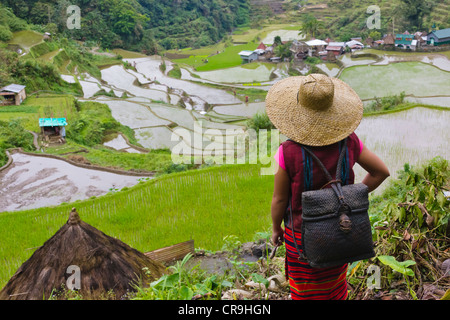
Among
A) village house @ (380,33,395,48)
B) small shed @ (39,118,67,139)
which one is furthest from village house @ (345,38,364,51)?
small shed @ (39,118,67,139)

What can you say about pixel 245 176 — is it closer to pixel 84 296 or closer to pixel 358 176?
pixel 358 176

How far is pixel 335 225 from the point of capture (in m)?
1.30

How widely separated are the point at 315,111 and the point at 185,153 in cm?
925

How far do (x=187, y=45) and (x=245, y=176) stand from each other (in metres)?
33.1

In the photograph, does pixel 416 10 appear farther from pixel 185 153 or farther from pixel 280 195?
pixel 280 195

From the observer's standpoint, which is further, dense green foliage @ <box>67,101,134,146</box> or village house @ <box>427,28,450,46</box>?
village house @ <box>427,28,450,46</box>

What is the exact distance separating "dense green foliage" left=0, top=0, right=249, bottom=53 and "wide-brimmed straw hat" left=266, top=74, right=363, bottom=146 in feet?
89.8

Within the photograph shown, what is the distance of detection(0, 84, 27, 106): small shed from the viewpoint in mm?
14133

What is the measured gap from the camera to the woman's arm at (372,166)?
1.51 metres

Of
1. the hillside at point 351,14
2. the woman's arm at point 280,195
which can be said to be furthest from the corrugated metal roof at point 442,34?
the woman's arm at point 280,195

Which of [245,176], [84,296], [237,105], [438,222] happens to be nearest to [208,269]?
[84,296]

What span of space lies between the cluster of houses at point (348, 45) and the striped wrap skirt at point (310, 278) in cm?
1888

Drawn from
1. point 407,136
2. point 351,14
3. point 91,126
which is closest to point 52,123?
point 91,126

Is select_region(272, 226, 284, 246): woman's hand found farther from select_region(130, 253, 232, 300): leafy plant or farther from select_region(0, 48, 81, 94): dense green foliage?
select_region(0, 48, 81, 94): dense green foliage
